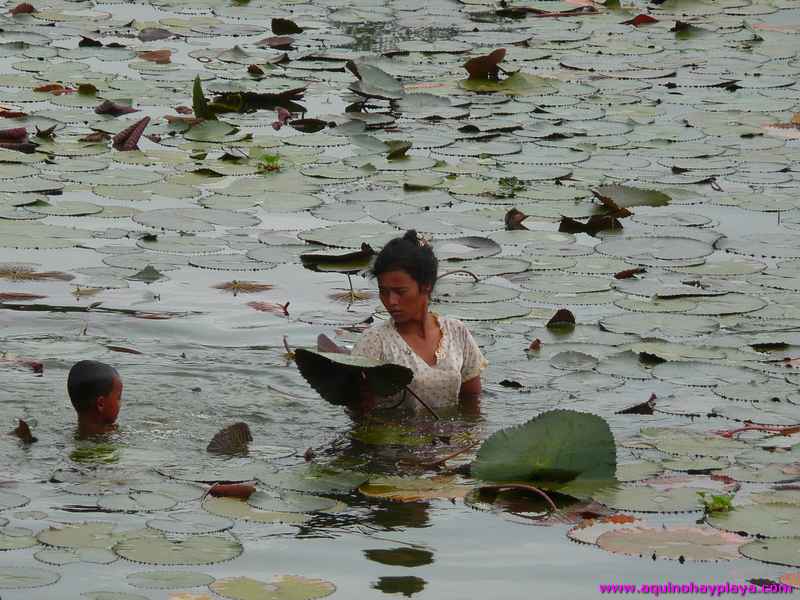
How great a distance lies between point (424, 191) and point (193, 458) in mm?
3771

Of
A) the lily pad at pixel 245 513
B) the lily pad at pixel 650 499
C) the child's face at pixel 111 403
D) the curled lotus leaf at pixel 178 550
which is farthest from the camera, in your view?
the child's face at pixel 111 403

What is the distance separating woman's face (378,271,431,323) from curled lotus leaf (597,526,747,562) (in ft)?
5.32

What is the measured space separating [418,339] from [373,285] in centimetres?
158

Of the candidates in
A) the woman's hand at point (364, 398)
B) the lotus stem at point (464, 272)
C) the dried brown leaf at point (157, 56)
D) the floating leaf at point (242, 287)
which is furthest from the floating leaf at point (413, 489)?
the dried brown leaf at point (157, 56)

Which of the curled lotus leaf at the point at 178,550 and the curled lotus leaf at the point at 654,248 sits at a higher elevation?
the curled lotus leaf at the point at 654,248

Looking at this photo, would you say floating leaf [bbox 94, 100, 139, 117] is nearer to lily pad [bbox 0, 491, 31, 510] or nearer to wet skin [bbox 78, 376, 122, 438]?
wet skin [bbox 78, 376, 122, 438]

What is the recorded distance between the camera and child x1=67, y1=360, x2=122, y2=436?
246 inches

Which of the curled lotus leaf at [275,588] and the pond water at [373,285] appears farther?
the pond water at [373,285]

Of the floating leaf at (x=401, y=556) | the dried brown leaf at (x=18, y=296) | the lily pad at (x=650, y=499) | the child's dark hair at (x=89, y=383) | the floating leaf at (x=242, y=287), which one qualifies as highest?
the floating leaf at (x=242, y=287)

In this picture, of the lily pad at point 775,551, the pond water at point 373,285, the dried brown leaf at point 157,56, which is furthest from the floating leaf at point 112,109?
the lily pad at point 775,551

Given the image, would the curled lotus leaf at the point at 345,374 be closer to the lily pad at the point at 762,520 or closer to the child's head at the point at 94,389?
the child's head at the point at 94,389

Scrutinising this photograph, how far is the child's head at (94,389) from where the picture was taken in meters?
6.25

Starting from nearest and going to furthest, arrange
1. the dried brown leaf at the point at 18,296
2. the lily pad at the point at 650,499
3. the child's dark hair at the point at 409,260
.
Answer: the lily pad at the point at 650,499, the child's dark hair at the point at 409,260, the dried brown leaf at the point at 18,296

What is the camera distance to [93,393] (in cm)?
629
